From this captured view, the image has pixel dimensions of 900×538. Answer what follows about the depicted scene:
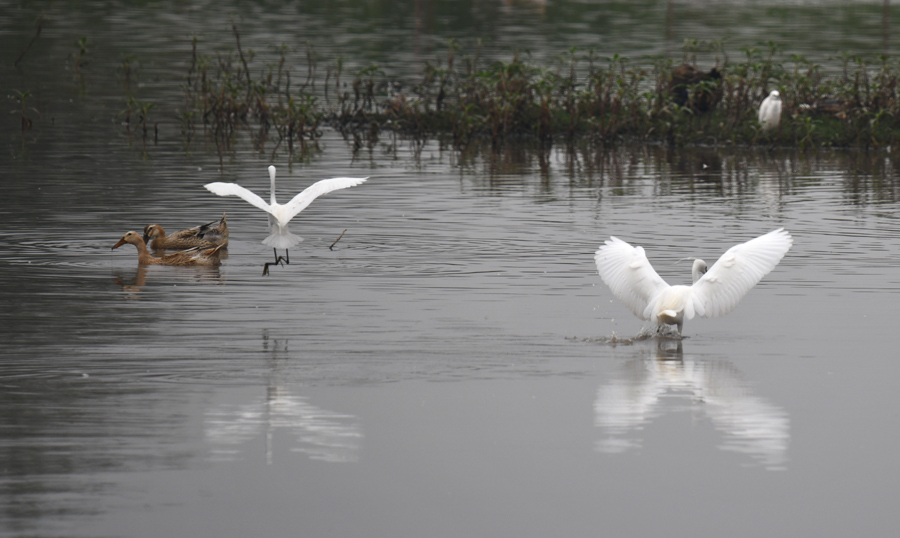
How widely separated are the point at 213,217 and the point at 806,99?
11640 millimetres

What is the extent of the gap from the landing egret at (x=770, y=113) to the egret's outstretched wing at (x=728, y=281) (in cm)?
1291

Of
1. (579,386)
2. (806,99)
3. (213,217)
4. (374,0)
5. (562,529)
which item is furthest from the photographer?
(374,0)

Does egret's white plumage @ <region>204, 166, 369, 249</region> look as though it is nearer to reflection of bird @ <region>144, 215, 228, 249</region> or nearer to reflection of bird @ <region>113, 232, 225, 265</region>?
reflection of bird @ <region>113, 232, 225, 265</region>

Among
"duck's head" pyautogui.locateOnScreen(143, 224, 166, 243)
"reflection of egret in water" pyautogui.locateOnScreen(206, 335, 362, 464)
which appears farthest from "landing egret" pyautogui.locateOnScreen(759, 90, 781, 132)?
"reflection of egret in water" pyautogui.locateOnScreen(206, 335, 362, 464)

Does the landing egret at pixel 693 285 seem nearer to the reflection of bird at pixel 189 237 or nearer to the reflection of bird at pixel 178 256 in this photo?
the reflection of bird at pixel 178 256

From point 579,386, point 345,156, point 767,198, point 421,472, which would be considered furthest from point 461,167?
point 421,472

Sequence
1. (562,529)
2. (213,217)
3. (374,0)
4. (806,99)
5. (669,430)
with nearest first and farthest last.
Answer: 1. (562,529)
2. (669,430)
3. (213,217)
4. (806,99)
5. (374,0)

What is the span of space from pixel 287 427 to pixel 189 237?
21.7ft

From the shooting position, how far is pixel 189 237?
13922 millimetres

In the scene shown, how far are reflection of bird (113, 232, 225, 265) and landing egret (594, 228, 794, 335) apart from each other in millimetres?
4149

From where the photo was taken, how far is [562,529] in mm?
6270

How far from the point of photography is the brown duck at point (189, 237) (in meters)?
13.7

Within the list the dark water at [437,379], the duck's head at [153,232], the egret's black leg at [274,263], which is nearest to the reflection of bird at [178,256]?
the dark water at [437,379]

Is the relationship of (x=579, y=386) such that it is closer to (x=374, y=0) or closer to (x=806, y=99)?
(x=806, y=99)
